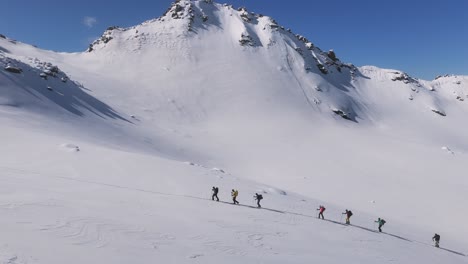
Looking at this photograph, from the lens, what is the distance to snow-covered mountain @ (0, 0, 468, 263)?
50.9 feet

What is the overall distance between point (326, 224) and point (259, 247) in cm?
930

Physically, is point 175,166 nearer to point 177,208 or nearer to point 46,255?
point 177,208

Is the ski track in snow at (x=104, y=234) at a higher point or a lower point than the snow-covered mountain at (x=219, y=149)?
lower

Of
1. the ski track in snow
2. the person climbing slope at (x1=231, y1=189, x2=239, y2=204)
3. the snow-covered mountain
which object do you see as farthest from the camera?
the person climbing slope at (x1=231, y1=189, x2=239, y2=204)

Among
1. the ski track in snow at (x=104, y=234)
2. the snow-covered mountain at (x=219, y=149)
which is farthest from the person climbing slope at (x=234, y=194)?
the ski track in snow at (x=104, y=234)

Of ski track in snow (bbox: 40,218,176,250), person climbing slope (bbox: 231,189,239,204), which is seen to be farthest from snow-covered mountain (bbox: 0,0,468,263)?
person climbing slope (bbox: 231,189,239,204)

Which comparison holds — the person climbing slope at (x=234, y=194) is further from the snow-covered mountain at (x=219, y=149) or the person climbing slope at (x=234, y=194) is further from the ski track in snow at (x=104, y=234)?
the ski track in snow at (x=104, y=234)

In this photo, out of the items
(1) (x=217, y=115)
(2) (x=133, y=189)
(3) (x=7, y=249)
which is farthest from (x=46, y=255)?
(1) (x=217, y=115)

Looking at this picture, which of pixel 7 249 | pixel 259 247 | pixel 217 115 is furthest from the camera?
pixel 217 115

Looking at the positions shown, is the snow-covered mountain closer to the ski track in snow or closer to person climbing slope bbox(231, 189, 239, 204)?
the ski track in snow

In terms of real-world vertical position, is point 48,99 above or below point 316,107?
below

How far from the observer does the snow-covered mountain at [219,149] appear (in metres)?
15.5

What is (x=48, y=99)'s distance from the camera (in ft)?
173

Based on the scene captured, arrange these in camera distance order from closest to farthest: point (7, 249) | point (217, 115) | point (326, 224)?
point (7, 249), point (326, 224), point (217, 115)
